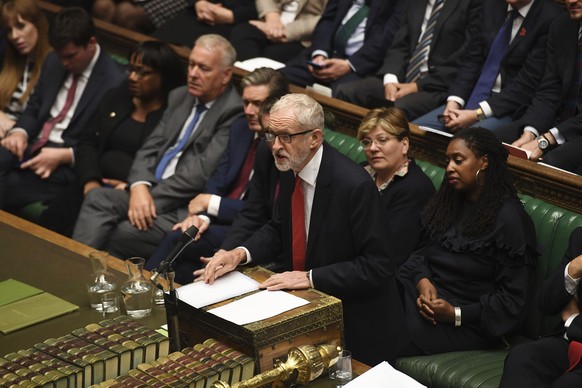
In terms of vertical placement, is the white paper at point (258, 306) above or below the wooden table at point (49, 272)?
above

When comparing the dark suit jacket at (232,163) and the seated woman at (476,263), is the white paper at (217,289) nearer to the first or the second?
the seated woman at (476,263)

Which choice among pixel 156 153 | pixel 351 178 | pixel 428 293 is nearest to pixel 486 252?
pixel 428 293

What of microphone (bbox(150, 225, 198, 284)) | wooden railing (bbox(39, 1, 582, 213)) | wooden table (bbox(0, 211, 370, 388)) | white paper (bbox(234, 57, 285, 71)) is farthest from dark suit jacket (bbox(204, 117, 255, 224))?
microphone (bbox(150, 225, 198, 284))

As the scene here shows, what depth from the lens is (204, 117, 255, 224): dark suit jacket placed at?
5.20 m

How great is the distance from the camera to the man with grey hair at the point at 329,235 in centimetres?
369

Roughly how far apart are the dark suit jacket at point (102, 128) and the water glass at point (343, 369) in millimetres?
2857

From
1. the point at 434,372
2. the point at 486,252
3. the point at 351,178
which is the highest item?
the point at 351,178

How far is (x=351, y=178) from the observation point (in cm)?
376

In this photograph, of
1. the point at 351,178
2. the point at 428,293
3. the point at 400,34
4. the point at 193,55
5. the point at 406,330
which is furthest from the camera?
the point at 400,34

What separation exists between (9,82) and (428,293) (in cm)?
350

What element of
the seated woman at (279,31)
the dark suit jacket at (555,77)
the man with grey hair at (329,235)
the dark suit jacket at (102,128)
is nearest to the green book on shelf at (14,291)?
the man with grey hair at (329,235)

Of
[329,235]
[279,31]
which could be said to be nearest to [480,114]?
[329,235]

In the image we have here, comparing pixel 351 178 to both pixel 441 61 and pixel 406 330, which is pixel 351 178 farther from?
pixel 441 61

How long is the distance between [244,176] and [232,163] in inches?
3.5
